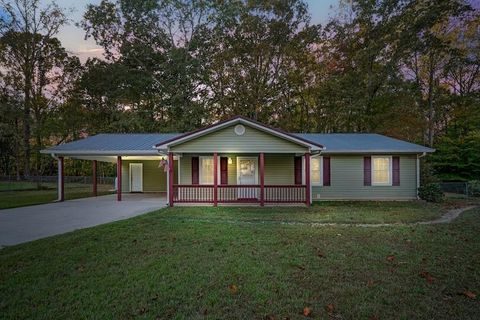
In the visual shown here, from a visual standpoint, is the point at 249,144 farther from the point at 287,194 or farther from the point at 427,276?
the point at 427,276

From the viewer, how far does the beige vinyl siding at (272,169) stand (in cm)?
1586

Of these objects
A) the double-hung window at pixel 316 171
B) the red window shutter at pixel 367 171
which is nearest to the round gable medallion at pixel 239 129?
the double-hung window at pixel 316 171

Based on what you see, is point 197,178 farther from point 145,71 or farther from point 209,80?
point 145,71

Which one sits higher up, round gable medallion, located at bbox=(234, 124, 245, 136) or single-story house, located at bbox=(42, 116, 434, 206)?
round gable medallion, located at bbox=(234, 124, 245, 136)

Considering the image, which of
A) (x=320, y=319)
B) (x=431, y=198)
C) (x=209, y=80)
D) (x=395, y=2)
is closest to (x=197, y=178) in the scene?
(x=431, y=198)

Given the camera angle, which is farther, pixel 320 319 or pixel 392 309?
pixel 392 309

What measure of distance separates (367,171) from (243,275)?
1329 centimetres

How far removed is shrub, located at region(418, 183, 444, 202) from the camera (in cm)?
1468

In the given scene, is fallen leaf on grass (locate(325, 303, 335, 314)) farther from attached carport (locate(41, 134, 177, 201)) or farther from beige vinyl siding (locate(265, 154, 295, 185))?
beige vinyl siding (locate(265, 154, 295, 185))

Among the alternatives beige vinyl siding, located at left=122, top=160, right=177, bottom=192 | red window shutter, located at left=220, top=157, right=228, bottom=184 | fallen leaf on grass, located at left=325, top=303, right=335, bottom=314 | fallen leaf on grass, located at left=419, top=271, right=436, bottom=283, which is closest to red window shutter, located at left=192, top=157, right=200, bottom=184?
red window shutter, located at left=220, top=157, right=228, bottom=184

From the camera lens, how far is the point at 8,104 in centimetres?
3159

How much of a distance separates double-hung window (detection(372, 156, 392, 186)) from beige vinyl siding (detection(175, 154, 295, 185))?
4.31 m

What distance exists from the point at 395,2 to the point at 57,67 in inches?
1380

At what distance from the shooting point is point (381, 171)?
1591cm
